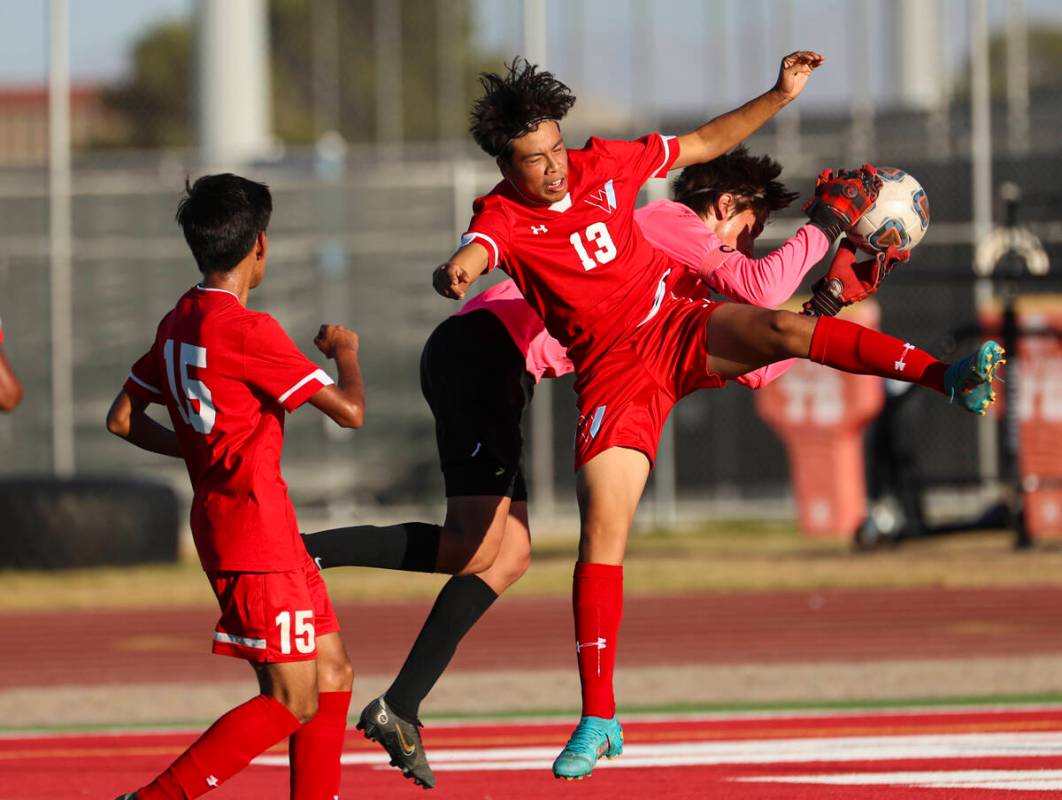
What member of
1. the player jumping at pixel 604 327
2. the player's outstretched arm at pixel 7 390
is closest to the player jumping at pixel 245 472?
the player jumping at pixel 604 327

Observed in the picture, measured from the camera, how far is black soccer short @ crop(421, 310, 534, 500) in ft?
21.2

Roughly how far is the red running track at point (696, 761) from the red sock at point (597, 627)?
1.79ft

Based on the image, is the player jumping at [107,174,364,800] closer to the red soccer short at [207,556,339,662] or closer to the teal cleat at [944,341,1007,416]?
the red soccer short at [207,556,339,662]

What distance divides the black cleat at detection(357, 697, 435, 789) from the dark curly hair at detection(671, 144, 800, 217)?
1963 millimetres

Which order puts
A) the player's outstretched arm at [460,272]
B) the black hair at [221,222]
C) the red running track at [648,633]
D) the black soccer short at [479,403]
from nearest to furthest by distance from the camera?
the black hair at [221,222]
the player's outstretched arm at [460,272]
the black soccer short at [479,403]
the red running track at [648,633]

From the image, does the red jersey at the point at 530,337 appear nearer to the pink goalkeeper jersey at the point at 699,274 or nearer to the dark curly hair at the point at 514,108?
the pink goalkeeper jersey at the point at 699,274

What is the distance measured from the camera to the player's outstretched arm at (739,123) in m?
6.33

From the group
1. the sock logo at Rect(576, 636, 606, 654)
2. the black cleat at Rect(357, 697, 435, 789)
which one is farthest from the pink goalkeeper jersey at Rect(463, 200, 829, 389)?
the black cleat at Rect(357, 697, 435, 789)

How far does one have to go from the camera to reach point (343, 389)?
5203mm

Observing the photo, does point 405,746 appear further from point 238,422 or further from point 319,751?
point 238,422

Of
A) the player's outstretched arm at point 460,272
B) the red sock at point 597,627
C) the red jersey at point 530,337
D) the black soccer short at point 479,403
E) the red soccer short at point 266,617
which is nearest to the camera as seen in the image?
the red soccer short at point 266,617

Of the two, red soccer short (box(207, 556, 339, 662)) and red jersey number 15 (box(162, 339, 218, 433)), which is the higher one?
red jersey number 15 (box(162, 339, 218, 433))

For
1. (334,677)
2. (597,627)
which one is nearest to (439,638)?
(597,627)

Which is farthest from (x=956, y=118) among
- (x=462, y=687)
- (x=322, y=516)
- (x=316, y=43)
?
(x=316, y=43)
